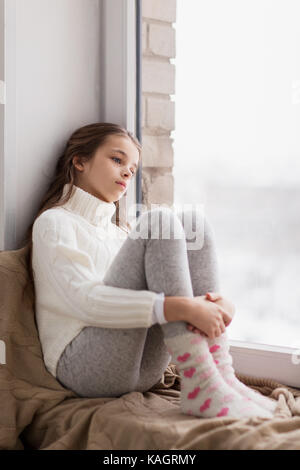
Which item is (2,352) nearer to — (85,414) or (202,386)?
(85,414)

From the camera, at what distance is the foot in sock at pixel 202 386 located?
1176mm

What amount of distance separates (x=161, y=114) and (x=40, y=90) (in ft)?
1.47

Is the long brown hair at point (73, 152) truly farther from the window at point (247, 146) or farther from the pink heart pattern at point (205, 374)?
the pink heart pattern at point (205, 374)

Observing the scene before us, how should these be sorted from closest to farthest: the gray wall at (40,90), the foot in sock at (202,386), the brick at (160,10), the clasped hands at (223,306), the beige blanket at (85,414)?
the beige blanket at (85,414) < the foot in sock at (202,386) < the clasped hands at (223,306) < the gray wall at (40,90) < the brick at (160,10)

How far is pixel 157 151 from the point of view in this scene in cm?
187

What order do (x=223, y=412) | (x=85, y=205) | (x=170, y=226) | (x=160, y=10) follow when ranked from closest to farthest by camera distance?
(x=223, y=412), (x=170, y=226), (x=85, y=205), (x=160, y=10)

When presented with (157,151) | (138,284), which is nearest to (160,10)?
(157,151)

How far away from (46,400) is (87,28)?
1.26m

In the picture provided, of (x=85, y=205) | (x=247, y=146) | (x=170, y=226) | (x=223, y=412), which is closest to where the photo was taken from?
(x=223, y=412)

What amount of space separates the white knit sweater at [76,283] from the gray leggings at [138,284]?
0.04 meters

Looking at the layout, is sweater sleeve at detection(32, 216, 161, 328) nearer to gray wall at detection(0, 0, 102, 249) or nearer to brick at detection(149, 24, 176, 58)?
gray wall at detection(0, 0, 102, 249)

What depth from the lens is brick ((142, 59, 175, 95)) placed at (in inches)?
72.4

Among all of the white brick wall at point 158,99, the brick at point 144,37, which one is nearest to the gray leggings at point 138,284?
the white brick wall at point 158,99

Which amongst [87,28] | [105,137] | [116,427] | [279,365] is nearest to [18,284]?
[116,427]
